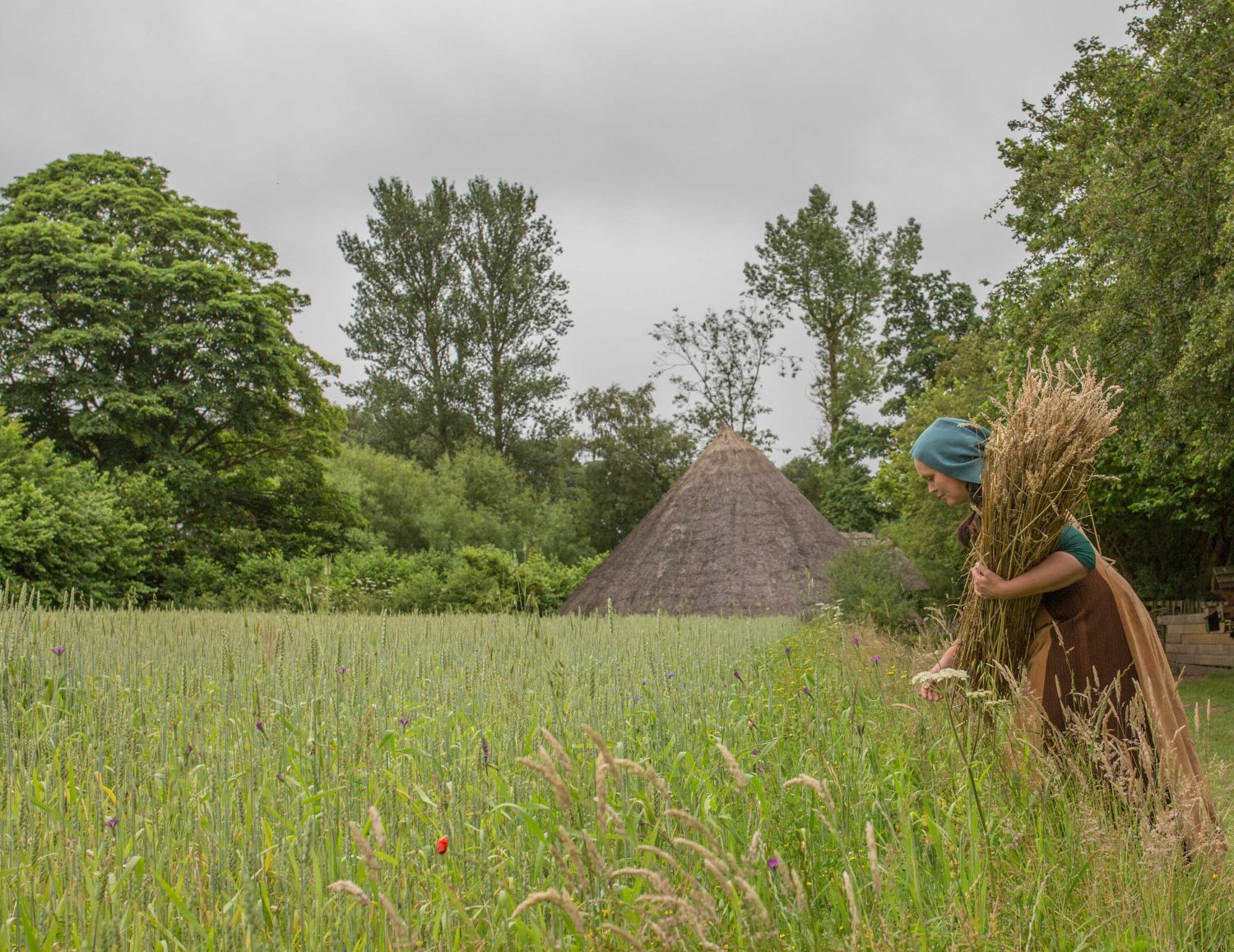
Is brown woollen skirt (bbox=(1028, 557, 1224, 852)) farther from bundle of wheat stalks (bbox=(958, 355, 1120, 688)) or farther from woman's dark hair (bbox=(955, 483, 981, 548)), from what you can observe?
woman's dark hair (bbox=(955, 483, 981, 548))

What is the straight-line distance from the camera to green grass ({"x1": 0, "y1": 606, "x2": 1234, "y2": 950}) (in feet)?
5.83

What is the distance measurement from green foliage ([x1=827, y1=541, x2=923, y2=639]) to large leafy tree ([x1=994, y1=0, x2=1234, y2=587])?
3.11m

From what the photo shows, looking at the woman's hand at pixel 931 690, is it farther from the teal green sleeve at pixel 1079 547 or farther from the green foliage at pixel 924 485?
the green foliage at pixel 924 485

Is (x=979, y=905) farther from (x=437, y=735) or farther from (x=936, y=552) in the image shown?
(x=936, y=552)

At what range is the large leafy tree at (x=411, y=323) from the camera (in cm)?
3017

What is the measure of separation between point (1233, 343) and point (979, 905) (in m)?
7.94

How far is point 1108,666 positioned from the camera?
2.56 meters

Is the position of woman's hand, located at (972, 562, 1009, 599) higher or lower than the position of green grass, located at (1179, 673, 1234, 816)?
higher

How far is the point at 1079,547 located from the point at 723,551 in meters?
13.0

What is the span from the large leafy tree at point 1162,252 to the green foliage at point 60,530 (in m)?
10.1

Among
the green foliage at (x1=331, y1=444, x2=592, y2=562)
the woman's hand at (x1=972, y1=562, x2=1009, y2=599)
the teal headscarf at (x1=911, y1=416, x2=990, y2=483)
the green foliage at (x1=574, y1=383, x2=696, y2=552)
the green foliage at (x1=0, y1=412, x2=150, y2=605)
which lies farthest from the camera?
the green foliage at (x1=574, y1=383, x2=696, y2=552)

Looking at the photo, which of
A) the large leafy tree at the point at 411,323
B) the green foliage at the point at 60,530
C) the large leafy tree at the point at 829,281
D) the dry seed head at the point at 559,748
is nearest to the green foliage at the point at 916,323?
the large leafy tree at the point at 829,281

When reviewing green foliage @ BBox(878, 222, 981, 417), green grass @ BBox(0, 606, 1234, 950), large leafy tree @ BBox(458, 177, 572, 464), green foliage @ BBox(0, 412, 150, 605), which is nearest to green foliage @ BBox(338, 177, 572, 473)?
large leafy tree @ BBox(458, 177, 572, 464)

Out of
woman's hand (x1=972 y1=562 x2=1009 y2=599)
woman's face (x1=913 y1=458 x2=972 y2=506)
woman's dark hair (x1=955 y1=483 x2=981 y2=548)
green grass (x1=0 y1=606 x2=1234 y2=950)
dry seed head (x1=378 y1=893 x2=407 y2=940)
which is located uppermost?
woman's face (x1=913 y1=458 x2=972 y2=506)
